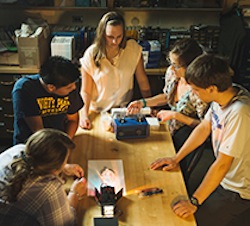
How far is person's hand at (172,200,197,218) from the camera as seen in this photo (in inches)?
58.9

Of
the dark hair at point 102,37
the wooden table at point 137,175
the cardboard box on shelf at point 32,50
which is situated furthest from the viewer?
the cardboard box on shelf at point 32,50

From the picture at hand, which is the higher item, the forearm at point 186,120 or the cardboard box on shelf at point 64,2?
the cardboard box on shelf at point 64,2

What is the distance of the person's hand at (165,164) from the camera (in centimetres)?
180

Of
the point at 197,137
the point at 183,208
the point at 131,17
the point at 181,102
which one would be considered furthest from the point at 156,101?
the point at 131,17

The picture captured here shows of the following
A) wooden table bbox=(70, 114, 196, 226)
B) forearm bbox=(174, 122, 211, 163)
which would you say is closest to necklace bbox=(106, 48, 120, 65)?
wooden table bbox=(70, 114, 196, 226)

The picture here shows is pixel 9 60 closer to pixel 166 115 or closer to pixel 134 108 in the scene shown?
pixel 134 108

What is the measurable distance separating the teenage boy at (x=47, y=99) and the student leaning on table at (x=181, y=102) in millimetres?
416

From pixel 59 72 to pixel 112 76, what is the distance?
73 centimetres

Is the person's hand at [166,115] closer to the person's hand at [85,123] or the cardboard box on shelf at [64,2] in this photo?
the person's hand at [85,123]

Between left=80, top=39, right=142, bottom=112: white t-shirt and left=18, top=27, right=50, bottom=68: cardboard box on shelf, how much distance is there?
2.58ft

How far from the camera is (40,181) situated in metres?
1.33

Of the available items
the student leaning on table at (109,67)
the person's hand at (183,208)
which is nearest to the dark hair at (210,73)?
the person's hand at (183,208)

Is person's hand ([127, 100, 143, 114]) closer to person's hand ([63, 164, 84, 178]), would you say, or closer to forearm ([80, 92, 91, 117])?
forearm ([80, 92, 91, 117])

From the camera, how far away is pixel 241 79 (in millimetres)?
3318
